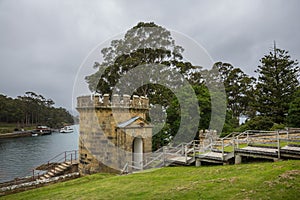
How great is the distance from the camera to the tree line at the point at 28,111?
6456 centimetres

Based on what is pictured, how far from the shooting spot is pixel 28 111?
7100 centimetres

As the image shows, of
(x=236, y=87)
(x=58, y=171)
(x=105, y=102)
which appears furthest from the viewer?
(x=236, y=87)

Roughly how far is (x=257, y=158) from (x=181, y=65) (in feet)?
55.6

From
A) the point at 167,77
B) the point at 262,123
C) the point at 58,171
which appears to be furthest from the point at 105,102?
the point at 262,123

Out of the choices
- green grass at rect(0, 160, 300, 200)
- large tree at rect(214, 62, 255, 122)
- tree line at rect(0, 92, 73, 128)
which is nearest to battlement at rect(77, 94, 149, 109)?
green grass at rect(0, 160, 300, 200)

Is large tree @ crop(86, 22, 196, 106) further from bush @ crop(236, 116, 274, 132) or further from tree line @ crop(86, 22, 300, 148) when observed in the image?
bush @ crop(236, 116, 274, 132)

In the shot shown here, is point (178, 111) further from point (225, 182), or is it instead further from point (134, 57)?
point (225, 182)

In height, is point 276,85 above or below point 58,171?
above

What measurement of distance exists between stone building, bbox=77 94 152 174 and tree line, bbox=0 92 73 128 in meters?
58.6

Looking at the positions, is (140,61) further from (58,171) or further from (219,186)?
(219,186)

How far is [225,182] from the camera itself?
6820 millimetres

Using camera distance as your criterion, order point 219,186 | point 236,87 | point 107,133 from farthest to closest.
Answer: point 236,87 → point 107,133 → point 219,186

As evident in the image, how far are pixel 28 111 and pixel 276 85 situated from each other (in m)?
67.3

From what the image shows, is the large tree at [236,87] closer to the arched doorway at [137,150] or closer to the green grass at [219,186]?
the arched doorway at [137,150]
